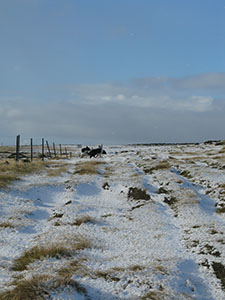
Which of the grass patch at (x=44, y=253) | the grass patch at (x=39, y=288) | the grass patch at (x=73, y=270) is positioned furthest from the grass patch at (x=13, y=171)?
the grass patch at (x=39, y=288)

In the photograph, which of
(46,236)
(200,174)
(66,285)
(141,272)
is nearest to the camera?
(66,285)

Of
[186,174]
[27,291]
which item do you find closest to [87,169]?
[186,174]

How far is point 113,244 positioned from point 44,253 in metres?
2.38

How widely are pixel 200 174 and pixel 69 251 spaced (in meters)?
15.9

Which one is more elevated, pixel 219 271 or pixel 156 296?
pixel 156 296

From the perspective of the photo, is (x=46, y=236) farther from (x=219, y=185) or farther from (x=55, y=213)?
(x=219, y=185)

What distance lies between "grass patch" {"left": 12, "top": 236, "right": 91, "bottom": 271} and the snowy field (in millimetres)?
28

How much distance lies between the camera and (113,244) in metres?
8.30

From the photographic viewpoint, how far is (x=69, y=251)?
23.6 ft

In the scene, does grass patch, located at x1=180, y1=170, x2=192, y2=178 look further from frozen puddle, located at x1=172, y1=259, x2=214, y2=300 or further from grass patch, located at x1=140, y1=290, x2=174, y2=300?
grass patch, located at x1=140, y1=290, x2=174, y2=300

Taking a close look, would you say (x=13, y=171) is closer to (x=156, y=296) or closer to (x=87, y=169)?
(x=87, y=169)

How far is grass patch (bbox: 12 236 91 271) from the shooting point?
6.47 m

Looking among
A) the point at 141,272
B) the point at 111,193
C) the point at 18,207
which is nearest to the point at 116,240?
the point at 141,272

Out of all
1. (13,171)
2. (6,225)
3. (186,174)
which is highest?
(13,171)
